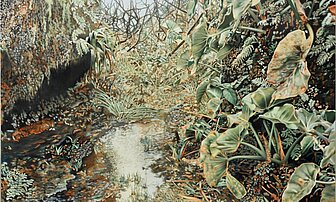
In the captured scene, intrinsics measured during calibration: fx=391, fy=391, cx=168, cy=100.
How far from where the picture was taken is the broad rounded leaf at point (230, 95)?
4.53 feet

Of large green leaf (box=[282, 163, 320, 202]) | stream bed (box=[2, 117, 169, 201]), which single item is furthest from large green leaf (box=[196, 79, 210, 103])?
large green leaf (box=[282, 163, 320, 202])

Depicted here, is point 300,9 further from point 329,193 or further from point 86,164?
point 86,164

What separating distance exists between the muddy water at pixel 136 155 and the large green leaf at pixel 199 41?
1.05ft

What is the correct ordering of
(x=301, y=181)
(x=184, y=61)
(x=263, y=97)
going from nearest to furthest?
1. (x=301, y=181)
2. (x=263, y=97)
3. (x=184, y=61)

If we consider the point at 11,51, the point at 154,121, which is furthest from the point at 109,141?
the point at 11,51

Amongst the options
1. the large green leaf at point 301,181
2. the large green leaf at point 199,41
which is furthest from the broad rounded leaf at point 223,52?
the large green leaf at point 301,181

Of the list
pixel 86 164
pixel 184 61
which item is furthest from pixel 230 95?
pixel 86 164

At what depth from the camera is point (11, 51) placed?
160 centimetres

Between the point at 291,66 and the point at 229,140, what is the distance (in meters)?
0.31

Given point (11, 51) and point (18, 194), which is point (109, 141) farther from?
point (11, 51)

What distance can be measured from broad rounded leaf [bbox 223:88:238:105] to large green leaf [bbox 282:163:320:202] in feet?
1.14

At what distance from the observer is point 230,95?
1384 mm

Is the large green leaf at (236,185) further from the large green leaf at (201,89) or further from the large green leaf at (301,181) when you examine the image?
the large green leaf at (201,89)

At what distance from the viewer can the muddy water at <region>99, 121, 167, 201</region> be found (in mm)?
1523
